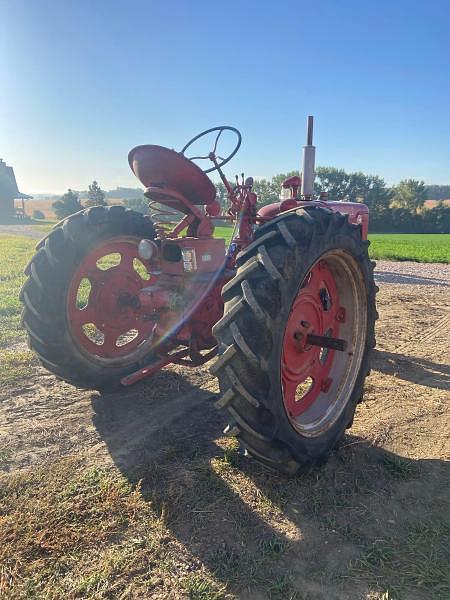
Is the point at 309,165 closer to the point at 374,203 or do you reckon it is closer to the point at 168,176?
the point at 168,176

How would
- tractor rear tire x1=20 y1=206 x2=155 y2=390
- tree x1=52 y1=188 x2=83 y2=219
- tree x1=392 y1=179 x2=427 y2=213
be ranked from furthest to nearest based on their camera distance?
tree x1=392 y1=179 x2=427 y2=213, tree x1=52 y1=188 x2=83 y2=219, tractor rear tire x1=20 y1=206 x2=155 y2=390

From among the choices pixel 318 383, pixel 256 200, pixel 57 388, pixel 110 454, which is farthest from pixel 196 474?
pixel 256 200

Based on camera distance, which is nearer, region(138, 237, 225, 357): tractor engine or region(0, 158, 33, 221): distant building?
region(138, 237, 225, 357): tractor engine

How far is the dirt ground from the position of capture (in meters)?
1.90

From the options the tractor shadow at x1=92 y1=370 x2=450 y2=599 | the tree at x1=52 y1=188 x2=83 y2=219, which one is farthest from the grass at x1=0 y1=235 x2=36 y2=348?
the tree at x1=52 y1=188 x2=83 y2=219

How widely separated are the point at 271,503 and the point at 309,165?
3.43m

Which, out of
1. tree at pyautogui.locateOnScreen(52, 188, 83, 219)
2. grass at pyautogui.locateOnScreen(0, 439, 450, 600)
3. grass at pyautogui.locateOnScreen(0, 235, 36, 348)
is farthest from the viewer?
tree at pyautogui.locateOnScreen(52, 188, 83, 219)

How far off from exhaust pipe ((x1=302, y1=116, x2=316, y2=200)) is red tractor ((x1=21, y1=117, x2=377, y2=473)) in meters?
1.05

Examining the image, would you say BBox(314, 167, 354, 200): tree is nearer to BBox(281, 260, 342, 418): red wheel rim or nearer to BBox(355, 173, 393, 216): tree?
BBox(355, 173, 393, 216): tree

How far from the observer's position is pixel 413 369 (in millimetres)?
4344

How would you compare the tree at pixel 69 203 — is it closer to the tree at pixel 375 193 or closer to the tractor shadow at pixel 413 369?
the tree at pixel 375 193

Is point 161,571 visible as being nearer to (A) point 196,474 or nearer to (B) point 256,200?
(A) point 196,474

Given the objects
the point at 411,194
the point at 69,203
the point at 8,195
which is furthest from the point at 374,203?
the point at 8,195

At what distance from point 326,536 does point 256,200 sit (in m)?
2.61
